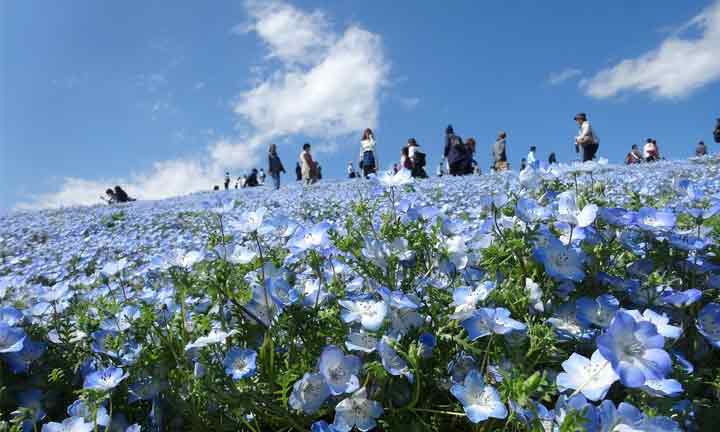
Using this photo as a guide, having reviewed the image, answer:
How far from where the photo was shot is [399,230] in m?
1.63

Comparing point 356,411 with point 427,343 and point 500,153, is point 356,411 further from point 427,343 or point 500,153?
point 500,153

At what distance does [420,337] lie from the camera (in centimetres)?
132

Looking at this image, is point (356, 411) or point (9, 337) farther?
point (9, 337)

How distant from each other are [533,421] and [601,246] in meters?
0.66

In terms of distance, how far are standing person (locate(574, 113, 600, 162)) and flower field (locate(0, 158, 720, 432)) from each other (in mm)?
11820

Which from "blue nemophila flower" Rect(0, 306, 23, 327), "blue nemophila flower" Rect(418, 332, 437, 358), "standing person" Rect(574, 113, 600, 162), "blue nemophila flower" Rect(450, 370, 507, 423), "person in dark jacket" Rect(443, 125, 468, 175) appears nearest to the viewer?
"blue nemophila flower" Rect(450, 370, 507, 423)

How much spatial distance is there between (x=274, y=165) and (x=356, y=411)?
1567cm

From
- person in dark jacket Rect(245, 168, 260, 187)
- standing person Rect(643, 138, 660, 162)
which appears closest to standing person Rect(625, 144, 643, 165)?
standing person Rect(643, 138, 660, 162)

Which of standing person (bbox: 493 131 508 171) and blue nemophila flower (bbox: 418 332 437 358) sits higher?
standing person (bbox: 493 131 508 171)

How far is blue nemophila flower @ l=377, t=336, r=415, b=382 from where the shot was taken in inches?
47.1

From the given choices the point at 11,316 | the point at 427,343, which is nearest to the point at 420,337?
the point at 427,343

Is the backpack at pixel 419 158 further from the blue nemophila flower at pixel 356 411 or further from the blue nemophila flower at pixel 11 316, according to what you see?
the blue nemophila flower at pixel 356 411

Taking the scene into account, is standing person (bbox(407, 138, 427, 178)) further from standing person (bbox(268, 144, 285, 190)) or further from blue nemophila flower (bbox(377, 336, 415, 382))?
blue nemophila flower (bbox(377, 336, 415, 382))

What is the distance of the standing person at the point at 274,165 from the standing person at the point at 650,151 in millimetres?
15002
